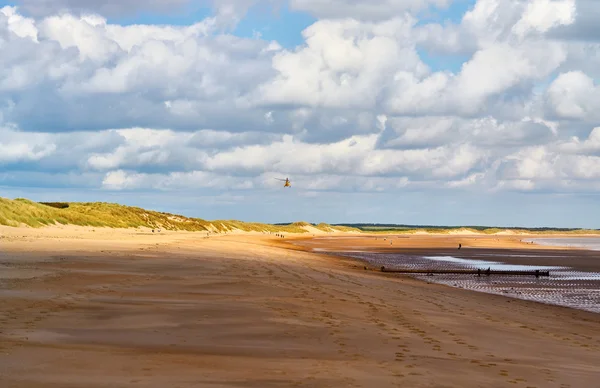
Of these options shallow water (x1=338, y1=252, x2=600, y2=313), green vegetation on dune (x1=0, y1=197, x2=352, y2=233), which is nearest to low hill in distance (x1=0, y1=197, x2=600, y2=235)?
green vegetation on dune (x1=0, y1=197, x2=352, y2=233)

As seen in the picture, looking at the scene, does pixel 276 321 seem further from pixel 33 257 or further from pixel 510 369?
pixel 33 257

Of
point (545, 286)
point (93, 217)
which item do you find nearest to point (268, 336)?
point (545, 286)

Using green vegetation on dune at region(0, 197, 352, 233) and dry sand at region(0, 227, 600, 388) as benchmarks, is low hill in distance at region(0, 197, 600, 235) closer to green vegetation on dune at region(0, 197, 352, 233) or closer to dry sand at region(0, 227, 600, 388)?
green vegetation on dune at region(0, 197, 352, 233)

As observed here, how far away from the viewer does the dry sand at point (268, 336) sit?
9898mm

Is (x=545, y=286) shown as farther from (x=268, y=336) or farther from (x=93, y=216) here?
(x=93, y=216)

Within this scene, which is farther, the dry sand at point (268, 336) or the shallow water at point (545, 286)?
the shallow water at point (545, 286)

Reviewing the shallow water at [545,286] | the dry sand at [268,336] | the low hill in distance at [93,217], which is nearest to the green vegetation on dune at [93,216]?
the low hill in distance at [93,217]

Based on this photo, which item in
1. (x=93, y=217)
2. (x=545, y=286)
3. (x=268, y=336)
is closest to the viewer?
(x=268, y=336)

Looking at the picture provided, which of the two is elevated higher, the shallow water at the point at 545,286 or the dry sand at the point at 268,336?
the dry sand at the point at 268,336

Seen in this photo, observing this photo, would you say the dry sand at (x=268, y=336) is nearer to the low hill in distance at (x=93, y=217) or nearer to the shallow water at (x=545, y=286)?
the shallow water at (x=545, y=286)

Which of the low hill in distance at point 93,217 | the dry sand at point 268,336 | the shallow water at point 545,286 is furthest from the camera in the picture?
the low hill in distance at point 93,217

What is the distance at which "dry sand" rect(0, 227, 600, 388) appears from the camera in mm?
9898

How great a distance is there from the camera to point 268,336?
13719mm

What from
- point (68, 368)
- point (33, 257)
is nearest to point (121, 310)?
point (68, 368)
